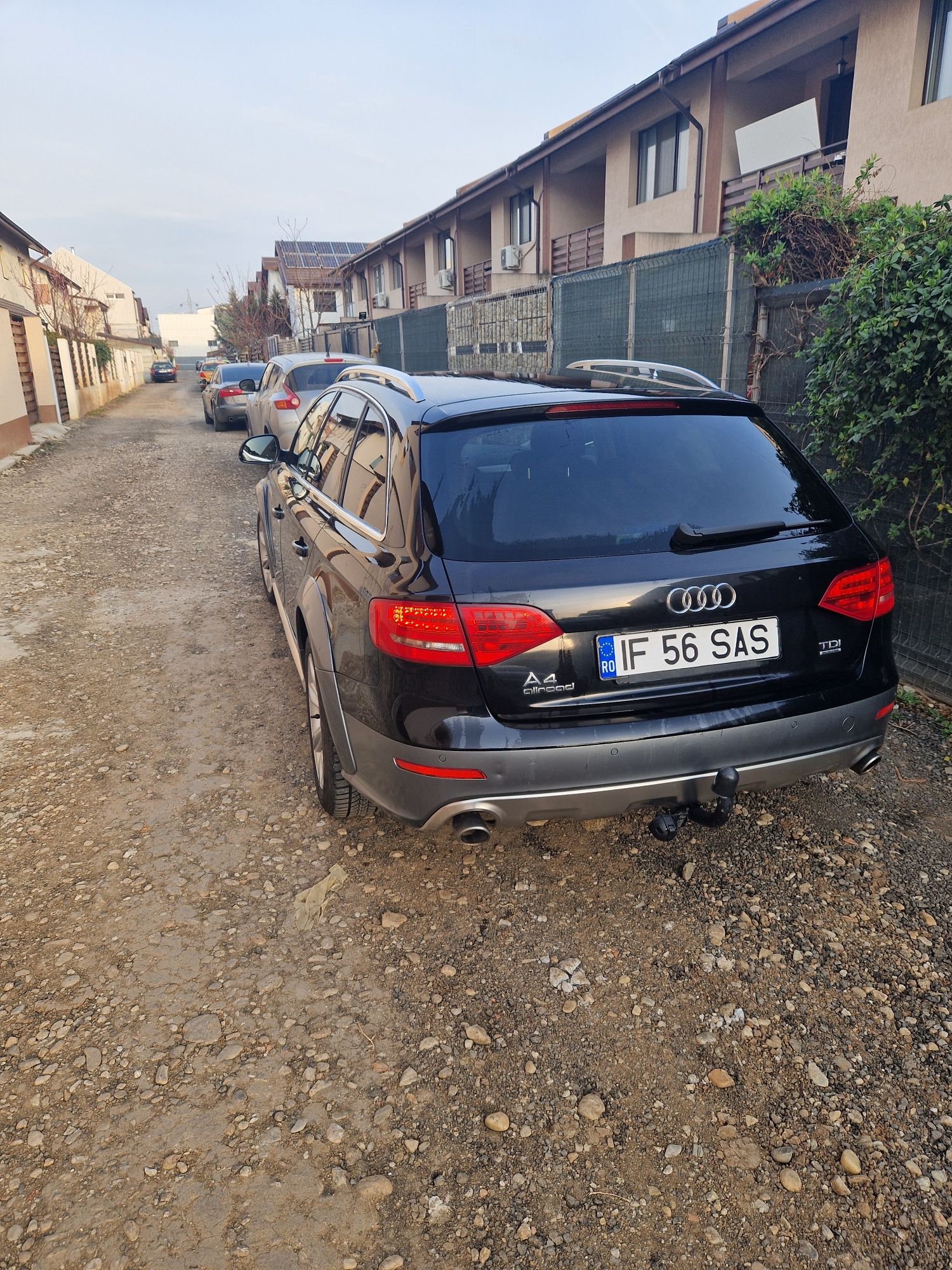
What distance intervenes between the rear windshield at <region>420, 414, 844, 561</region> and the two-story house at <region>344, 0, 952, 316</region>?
25.7ft

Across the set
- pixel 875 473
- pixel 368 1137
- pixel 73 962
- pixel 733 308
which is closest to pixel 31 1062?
pixel 73 962

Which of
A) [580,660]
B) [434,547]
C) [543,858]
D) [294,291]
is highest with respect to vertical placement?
[294,291]

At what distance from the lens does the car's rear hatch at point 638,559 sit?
96.7 inches

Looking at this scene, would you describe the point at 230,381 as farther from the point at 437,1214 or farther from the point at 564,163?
the point at 437,1214

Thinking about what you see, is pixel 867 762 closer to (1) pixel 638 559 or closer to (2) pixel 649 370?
(1) pixel 638 559

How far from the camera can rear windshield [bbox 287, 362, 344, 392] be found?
11.6 metres

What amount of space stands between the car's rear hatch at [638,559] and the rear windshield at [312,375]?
9.48 meters

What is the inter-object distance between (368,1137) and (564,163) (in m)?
20.6

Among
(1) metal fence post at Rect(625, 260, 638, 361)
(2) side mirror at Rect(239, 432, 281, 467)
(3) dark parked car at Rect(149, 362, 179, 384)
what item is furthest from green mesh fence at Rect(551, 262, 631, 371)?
(3) dark parked car at Rect(149, 362, 179, 384)

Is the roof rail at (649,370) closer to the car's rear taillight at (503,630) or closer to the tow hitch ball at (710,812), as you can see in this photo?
the car's rear taillight at (503,630)

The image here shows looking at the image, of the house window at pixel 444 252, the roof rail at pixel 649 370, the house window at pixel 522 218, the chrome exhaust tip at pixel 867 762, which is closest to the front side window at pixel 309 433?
the roof rail at pixel 649 370

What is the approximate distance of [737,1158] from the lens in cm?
205

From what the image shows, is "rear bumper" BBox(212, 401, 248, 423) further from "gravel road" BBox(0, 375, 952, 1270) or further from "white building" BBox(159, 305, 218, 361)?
"white building" BBox(159, 305, 218, 361)

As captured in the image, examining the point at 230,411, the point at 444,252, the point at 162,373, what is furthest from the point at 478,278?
the point at 162,373
